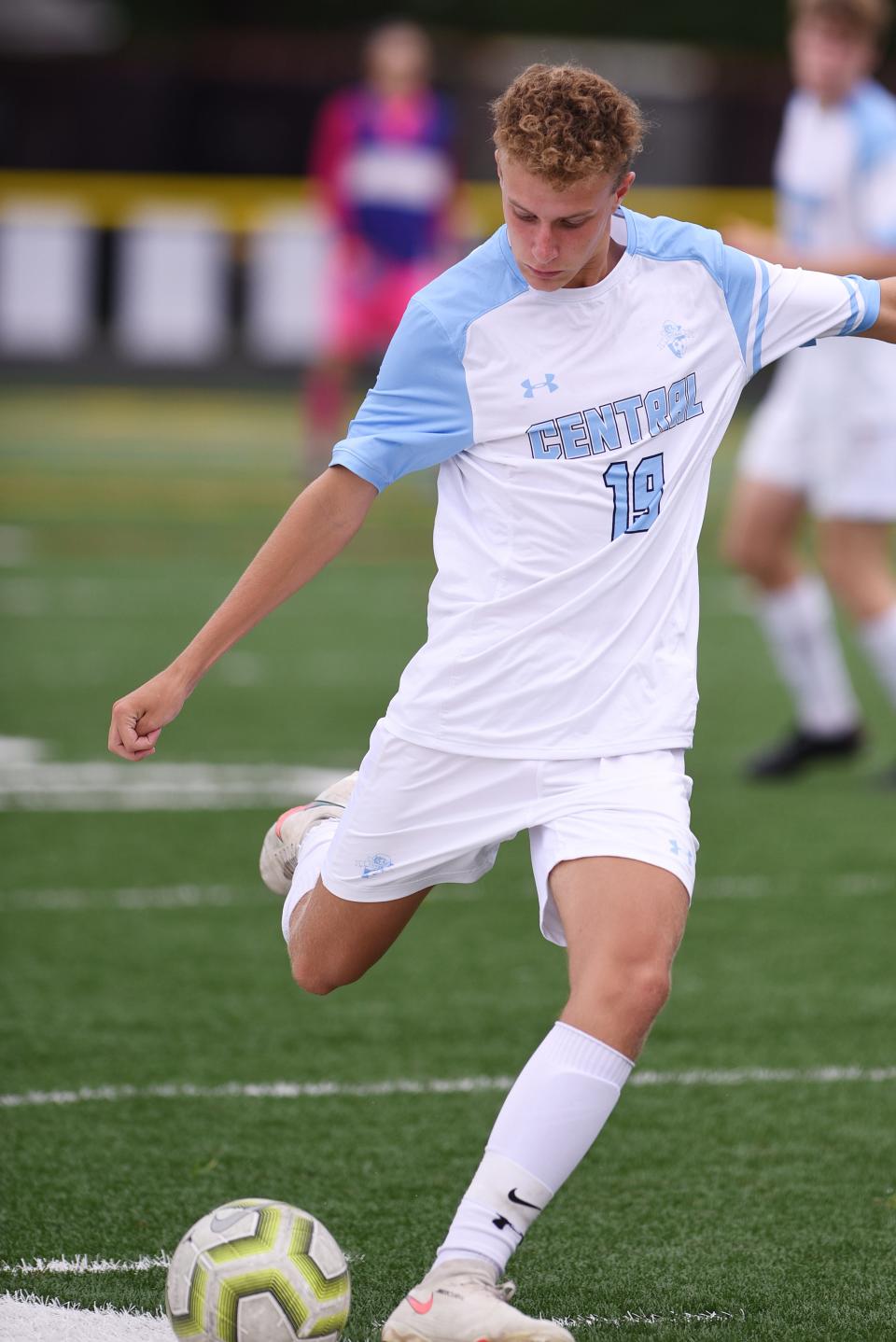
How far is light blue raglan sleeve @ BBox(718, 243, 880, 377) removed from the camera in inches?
149

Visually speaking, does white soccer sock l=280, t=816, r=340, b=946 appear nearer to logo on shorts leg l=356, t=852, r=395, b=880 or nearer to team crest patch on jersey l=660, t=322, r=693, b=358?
logo on shorts leg l=356, t=852, r=395, b=880

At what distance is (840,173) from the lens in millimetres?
7535

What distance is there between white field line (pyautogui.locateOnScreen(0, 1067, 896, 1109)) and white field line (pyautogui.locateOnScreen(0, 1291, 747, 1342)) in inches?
43.4

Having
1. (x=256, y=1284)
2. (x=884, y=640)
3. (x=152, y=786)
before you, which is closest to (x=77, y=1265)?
(x=256, y=1284)

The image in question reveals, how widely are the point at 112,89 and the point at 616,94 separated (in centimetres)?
2049

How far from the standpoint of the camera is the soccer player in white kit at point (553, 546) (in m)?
3.52

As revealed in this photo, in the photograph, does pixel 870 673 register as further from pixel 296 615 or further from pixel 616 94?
pixel 616 94

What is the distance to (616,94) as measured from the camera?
3.54 meters

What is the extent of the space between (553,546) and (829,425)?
4239 millimetres

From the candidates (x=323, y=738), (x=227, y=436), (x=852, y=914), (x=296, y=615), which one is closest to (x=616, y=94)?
(x=852, y=914)

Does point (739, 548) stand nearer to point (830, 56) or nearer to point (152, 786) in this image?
point (830, 56)

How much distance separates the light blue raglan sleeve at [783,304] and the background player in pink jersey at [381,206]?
439 inches

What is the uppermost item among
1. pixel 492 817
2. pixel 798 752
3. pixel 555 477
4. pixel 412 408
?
pixel 412 408

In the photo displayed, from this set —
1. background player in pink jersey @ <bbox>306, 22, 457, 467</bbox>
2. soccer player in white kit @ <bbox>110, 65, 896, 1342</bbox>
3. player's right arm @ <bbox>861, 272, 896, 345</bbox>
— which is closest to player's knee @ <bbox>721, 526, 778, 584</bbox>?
player's right arm @ <bbox>861, 272, 896, 345</bbox>
